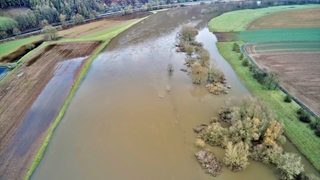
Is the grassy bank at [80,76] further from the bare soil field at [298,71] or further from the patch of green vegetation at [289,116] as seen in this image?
the bare soil field at [298,71]

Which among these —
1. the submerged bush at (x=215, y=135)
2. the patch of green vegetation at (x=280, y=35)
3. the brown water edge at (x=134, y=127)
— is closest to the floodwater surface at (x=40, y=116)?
the brown water edge at (x=134, y=127)

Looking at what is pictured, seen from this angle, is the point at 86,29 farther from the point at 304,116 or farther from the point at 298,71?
the point at 304,116

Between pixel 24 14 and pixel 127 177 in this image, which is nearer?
pixel 127 177

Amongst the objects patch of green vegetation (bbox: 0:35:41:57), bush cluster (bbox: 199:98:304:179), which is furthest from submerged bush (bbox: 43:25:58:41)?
bush cluster (bbox: 199:98:304:179)

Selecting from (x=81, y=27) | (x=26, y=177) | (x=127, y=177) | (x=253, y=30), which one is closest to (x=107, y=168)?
(x=127, y=177)

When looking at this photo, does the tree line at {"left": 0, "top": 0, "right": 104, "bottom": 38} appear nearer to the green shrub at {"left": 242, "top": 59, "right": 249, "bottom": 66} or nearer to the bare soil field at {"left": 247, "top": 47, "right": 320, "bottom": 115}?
the green shrub at {"left": 242, "top": 59, "right": 249, "bottom": 66}

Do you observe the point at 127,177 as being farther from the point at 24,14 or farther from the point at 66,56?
the point at 24,14
